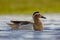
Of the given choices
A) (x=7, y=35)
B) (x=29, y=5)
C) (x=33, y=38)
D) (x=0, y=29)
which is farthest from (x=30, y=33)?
(x=29, y=5)

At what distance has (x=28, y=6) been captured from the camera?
10.8ft

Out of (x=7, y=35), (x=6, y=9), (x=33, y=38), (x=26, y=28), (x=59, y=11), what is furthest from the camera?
(x=6, y=9)

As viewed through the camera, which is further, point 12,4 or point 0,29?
point 12,4

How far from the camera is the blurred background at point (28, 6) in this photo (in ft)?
10.4

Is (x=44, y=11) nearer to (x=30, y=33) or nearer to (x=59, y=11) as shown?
(x=59, y=11)

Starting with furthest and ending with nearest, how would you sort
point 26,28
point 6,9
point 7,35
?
point 6,9 → point 26,28 → point 7,35

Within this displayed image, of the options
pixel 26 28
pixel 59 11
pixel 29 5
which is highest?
pixel 29 5

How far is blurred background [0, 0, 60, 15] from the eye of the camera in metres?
3.16

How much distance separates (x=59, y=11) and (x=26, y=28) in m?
1.47

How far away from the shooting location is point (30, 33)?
165cm

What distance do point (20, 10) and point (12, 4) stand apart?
0.27m

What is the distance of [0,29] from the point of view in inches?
71.8

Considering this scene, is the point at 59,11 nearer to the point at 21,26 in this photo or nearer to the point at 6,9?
the point at 6,9

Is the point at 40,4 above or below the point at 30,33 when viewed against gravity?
above
